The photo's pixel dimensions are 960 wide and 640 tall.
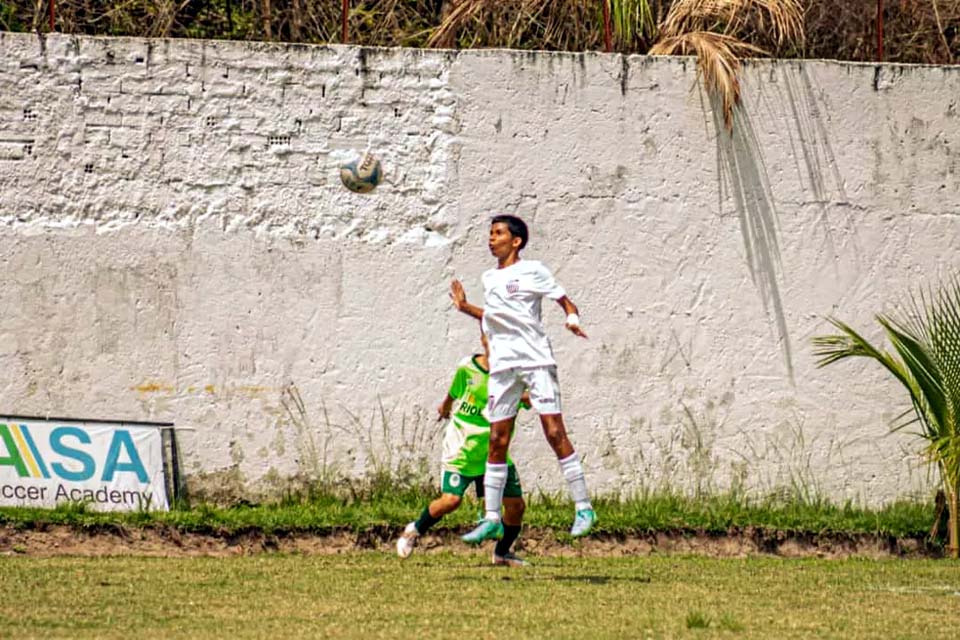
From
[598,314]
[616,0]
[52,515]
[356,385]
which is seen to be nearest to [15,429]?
[52,515]

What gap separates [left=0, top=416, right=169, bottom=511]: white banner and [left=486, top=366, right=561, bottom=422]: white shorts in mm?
3154

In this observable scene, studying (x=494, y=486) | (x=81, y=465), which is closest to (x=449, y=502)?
(x=494, y=486)

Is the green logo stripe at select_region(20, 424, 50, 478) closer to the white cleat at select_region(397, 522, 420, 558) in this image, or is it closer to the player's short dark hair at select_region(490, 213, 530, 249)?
the white cleat at select_region(397, 522, 420, 558)

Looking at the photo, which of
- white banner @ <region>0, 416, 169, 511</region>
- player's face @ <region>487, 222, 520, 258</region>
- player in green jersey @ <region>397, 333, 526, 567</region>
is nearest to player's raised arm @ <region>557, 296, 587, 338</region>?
player's face @ <region>487, 222, 520, 258</region>

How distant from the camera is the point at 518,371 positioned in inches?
356

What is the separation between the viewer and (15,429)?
36.8 ft

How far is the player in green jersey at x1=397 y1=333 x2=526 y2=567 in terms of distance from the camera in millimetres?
9453

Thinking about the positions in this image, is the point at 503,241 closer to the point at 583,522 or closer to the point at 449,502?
the point at 449,502

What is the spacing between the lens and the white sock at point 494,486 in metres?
8.95

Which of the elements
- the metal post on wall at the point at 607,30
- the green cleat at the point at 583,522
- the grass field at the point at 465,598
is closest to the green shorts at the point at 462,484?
the grass field at the point at 465,598

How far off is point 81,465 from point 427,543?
2413 millimetres

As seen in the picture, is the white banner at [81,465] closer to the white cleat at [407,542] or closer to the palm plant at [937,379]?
the white cleat at [407,542]

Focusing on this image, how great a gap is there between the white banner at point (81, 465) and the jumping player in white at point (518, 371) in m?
3.16

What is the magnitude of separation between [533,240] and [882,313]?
8.55 feet
